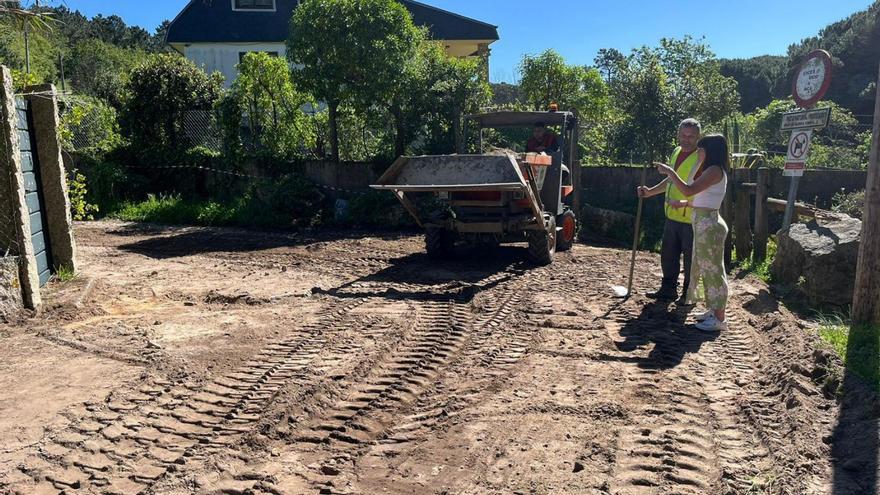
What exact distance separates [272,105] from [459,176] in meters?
8.51

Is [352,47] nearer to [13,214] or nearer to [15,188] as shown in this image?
[15,188]

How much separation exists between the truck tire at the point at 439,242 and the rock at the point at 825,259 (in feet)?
14.4

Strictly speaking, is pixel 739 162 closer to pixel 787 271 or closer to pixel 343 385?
pixel 787 271

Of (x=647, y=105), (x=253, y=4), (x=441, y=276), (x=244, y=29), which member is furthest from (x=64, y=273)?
(x=253, y=4)

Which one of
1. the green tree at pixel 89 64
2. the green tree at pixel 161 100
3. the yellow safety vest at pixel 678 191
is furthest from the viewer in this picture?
the green tree at pixel 89 64

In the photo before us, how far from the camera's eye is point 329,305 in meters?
7.20

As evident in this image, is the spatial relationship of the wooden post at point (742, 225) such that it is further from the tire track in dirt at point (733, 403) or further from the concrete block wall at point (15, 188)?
the concrete block wall at point (15, 188)

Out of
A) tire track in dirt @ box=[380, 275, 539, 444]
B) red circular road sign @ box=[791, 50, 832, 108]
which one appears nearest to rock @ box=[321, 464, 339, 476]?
tire track in dirt @ box=[380, 275, 539, 444]

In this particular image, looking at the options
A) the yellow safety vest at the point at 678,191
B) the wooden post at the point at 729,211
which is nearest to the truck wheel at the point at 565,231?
the wooden post at the point at 729,211

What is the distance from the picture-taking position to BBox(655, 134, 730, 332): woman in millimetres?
5930

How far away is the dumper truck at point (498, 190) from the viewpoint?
Answer: 8500 mm

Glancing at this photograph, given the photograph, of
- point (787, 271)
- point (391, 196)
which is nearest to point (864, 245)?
point (787, 271)

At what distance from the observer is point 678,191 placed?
6578mm

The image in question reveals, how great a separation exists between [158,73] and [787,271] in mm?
Result: 14520
